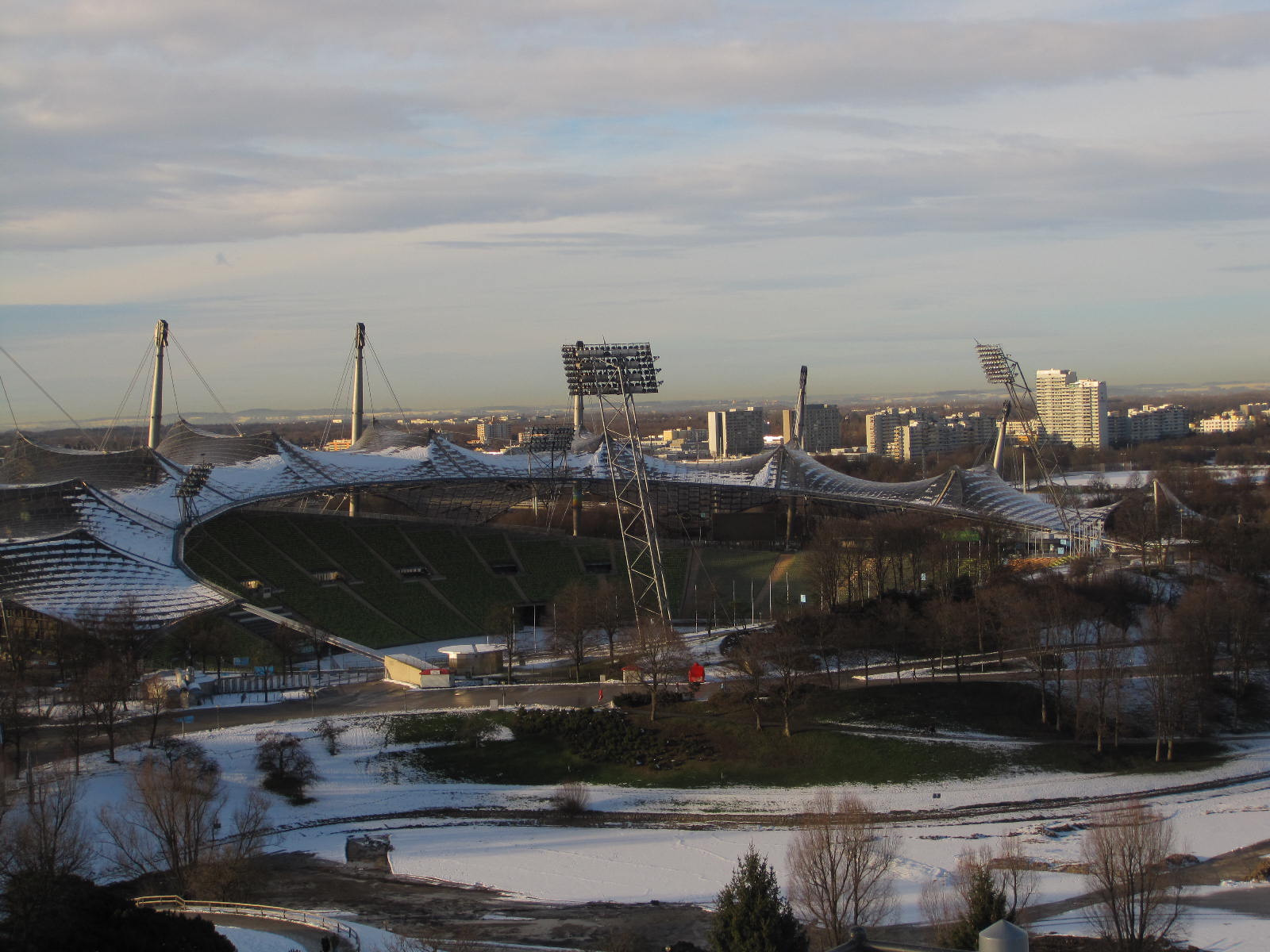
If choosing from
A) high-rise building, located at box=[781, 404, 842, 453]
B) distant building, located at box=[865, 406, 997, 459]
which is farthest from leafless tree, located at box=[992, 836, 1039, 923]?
high-rise building, located at box=[781, 404, 842, 453]

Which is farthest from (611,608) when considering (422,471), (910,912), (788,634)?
(910,912)

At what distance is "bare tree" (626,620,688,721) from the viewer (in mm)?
37281

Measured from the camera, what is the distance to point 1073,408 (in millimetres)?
187375

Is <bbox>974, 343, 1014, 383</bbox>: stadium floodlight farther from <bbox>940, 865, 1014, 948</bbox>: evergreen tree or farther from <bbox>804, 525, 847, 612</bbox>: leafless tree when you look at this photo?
<bbox>940, 865, 1014, 948</bbox>: evergreen tree

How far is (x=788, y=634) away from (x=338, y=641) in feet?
48.8

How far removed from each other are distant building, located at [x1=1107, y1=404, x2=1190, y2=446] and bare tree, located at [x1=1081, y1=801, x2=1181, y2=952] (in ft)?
551

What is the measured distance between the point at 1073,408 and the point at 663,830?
170m

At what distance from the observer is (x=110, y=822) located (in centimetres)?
2686

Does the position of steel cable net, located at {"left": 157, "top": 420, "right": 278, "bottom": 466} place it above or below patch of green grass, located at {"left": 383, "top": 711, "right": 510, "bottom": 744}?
above

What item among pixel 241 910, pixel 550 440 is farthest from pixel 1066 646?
pixel 550 440

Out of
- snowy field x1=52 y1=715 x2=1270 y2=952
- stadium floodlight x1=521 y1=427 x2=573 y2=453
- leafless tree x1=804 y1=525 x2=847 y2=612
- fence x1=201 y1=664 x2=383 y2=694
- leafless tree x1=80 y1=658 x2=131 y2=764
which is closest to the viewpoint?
snowy field x1=52 y1=715 x2=1270 y2=952

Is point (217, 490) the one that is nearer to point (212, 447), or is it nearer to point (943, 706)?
point (212, 447)

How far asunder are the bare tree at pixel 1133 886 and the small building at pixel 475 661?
23798mm

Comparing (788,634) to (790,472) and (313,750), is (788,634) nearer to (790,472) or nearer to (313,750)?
(313,750)
